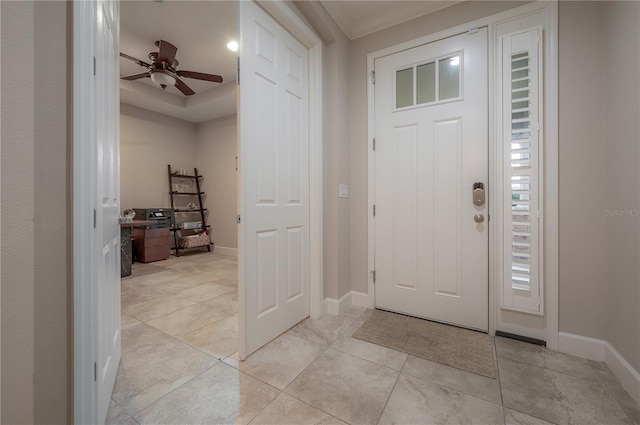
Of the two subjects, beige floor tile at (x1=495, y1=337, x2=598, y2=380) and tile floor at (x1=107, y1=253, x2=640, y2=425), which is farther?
beige floor tile at (x1=495, y1=337, x2=598, y2=380)

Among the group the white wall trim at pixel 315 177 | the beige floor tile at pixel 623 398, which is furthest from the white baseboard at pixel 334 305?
the beige floor tile at pixel 623 398

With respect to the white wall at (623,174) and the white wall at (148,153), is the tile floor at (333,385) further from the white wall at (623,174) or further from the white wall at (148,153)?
the white wall at (148,153)

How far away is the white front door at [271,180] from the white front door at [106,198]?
629 mm

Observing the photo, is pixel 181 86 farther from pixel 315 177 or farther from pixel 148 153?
pixel 315 177

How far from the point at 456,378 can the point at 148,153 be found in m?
5.59

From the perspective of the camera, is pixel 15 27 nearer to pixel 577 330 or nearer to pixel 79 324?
pixel 79 324

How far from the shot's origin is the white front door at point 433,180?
1.94 m

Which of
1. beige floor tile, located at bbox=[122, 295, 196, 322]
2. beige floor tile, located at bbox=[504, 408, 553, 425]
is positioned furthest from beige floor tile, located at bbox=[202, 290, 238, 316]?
beige floor tile, located at bbox=[504, 408, 553, 425]

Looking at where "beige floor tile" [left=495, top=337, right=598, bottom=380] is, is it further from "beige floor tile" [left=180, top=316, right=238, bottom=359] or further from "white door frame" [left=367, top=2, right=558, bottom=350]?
"beige floor tile" [left=180, top=316, right=238, bottom=359]

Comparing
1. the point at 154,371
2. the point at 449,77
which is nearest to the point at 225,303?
the point at 154,371

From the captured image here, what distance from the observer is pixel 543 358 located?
1590 millimetres

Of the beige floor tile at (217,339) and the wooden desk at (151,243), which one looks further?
the wooden desk at (151,243)

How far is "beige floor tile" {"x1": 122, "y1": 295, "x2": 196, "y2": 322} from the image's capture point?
7.20 ft

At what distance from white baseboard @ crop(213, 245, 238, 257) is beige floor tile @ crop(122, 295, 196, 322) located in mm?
2271
